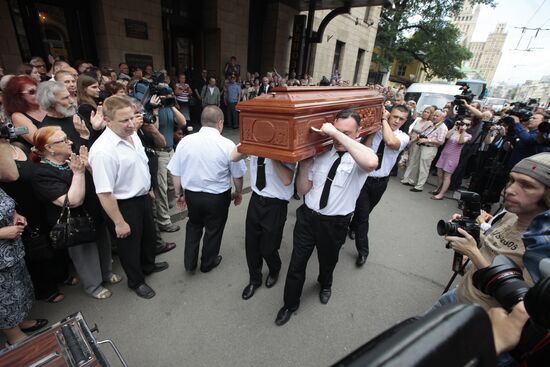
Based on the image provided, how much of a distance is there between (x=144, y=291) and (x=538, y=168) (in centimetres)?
293

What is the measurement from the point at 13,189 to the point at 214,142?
4.90 feet

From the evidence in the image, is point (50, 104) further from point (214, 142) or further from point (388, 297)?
point (388, 297)

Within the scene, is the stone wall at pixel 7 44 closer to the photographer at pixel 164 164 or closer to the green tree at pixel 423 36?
the photographer at pixel 164 164

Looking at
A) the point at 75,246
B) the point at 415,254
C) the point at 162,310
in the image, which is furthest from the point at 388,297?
the point at 75,246

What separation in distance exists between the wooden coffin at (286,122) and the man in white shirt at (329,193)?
0.11 m

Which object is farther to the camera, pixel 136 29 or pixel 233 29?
pixel 233 29

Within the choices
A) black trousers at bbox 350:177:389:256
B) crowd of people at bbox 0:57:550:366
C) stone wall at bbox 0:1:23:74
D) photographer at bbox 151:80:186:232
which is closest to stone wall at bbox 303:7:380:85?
stone wall at bbox 0:1:23:74

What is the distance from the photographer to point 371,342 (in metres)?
0.42

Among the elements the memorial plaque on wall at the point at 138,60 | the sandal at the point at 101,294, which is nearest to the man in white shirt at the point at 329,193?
the sandal at the point at 101,294

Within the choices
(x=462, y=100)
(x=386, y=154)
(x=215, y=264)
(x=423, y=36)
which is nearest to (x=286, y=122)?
(x=386, y=154)

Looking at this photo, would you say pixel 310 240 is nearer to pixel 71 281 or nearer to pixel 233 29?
pixel 71 281

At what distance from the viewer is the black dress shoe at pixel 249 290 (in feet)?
8.16

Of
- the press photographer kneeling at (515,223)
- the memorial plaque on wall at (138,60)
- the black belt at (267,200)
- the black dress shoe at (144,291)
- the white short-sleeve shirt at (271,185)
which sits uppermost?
the memorial plaque on wall at (138,60)

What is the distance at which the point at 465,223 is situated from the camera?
5.08 ft
